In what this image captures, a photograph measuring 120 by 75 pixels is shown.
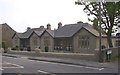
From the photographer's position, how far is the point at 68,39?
64.7 meters

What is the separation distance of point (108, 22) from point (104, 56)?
6.29 meters

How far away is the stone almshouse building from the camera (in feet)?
193

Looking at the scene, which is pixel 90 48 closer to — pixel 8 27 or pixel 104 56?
pixel 104 56

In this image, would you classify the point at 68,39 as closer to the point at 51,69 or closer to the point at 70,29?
the point at 70,29

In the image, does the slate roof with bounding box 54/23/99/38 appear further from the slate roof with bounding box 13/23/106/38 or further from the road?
the road

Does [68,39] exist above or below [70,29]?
below

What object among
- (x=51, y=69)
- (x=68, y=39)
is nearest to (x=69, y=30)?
(x=68, y=39)

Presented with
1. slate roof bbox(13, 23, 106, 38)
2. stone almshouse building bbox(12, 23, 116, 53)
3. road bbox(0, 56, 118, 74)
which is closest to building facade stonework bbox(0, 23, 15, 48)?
stone almshouse building bbox(12, 23, 116, 53)

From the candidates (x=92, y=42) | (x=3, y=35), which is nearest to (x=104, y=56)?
(x=92, y=42)

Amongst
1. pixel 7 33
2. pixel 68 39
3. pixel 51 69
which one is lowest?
pixel 51 69

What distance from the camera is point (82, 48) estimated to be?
60.5m

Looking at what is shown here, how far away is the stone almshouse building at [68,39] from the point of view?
58969 mm

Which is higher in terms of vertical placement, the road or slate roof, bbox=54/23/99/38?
slate roof, bbox=54/23/99/38

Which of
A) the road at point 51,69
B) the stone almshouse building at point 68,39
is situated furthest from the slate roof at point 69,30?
the road at point 51,69
